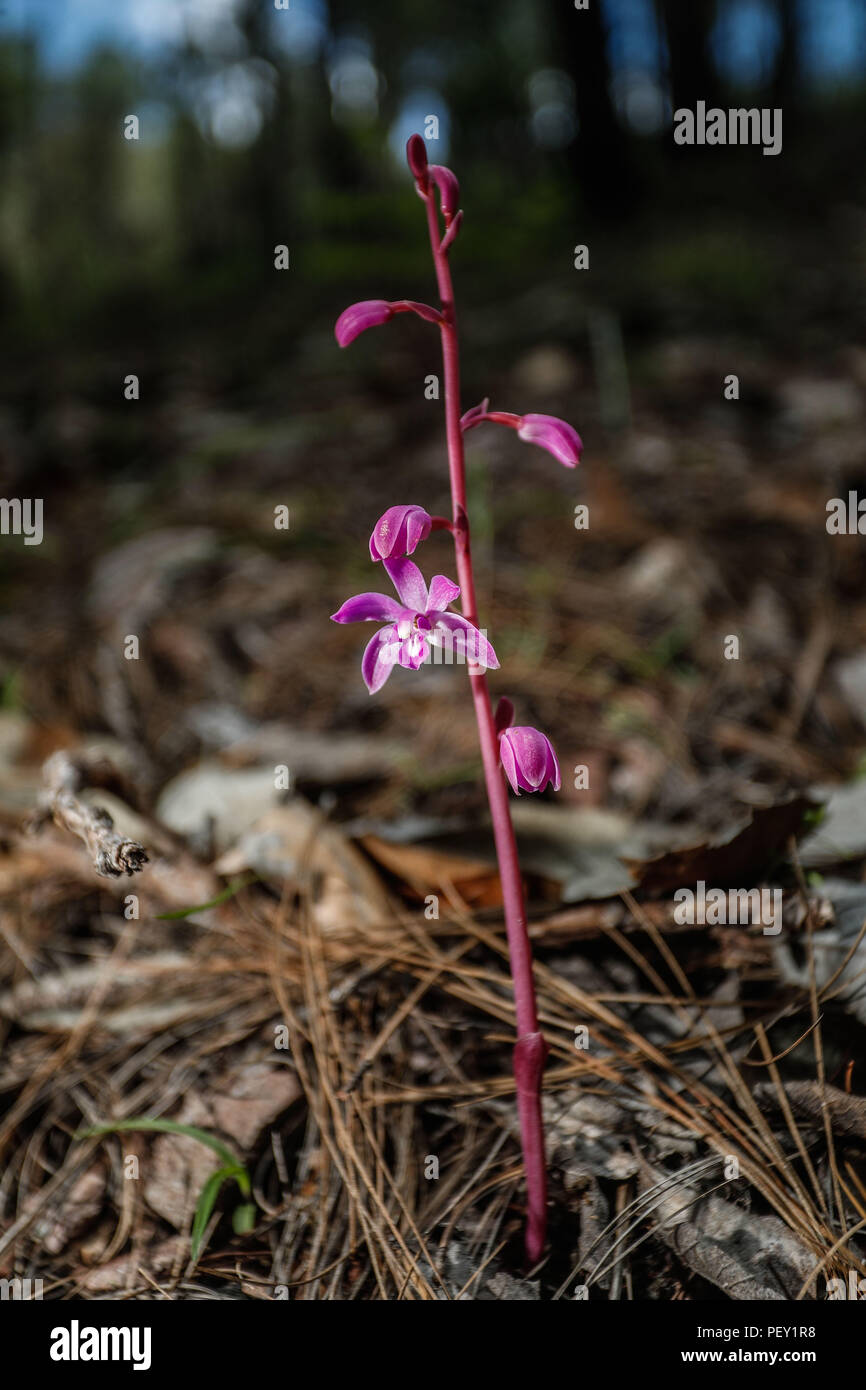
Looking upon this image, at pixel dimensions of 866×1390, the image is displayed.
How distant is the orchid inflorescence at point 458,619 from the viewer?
1187mm

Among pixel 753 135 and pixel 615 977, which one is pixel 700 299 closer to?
pixel 615 977

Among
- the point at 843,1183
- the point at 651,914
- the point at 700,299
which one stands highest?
the point at 700,299

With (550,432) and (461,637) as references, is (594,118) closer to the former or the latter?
(550,432)

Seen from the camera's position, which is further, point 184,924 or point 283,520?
point 283,520

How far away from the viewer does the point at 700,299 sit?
A: 20.6 feet

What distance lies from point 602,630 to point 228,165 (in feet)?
66.3

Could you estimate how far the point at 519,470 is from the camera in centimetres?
468

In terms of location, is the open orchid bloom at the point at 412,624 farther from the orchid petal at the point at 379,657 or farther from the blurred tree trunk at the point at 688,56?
the blurred tree trunk at the point at 688,56

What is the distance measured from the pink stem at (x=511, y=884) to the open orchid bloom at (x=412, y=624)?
53 mm

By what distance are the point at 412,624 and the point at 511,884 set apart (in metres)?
0.39

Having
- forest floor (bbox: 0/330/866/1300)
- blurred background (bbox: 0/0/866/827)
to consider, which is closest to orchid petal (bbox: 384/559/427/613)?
forest floor (bbox: 0/330/866/1300)

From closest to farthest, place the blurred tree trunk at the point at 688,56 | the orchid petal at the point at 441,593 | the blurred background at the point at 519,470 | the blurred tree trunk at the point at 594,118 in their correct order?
1. the orchid petal at the point at 441,593
2. the blurred background at the point at 519,470
3. the blurred tree trunk at the point at 594,118
4. the blurred tree trunk at the point at 688,56

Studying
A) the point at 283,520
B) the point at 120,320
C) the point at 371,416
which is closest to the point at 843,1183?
the point at 283,520

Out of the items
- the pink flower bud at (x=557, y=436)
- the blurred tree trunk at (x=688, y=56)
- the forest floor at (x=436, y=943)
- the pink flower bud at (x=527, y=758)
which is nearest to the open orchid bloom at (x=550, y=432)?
the pink flower bud at (x=557, y=436)
